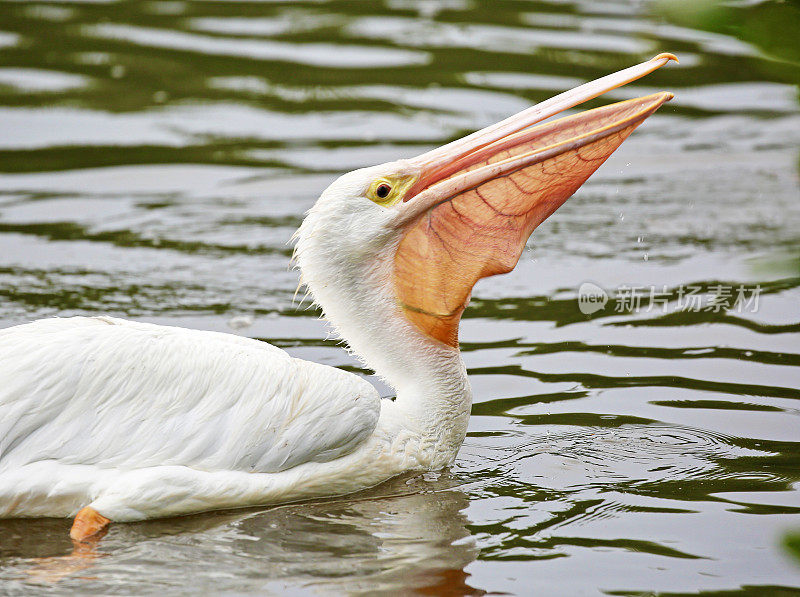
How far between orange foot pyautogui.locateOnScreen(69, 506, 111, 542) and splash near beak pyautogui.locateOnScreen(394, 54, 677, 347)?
114cm

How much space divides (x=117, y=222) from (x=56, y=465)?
3633mm

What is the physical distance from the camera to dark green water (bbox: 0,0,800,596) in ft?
10.3

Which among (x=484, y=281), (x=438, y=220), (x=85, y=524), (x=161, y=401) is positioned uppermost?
(x=438, y=220)

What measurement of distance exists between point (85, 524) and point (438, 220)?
4.54ft

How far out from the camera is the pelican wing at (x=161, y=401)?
3.21m

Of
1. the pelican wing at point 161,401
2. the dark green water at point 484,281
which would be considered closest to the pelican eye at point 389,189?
the pelican wing at point 161,401

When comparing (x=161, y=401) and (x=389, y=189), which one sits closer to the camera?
(x=161, y=401)

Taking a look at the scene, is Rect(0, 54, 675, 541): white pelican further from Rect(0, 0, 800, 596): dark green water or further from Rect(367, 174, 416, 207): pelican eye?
Rect(0, 0, 800, 596): dark green water

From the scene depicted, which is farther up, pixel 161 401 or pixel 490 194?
pixel 490 194

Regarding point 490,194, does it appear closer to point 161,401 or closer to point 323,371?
point 323,371

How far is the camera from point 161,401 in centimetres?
330

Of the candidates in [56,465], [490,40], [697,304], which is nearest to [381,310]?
[56,465]

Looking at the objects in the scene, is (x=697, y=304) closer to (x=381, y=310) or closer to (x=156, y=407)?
(x=381, y=310)

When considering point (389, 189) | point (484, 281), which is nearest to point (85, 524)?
point (389, 189)
